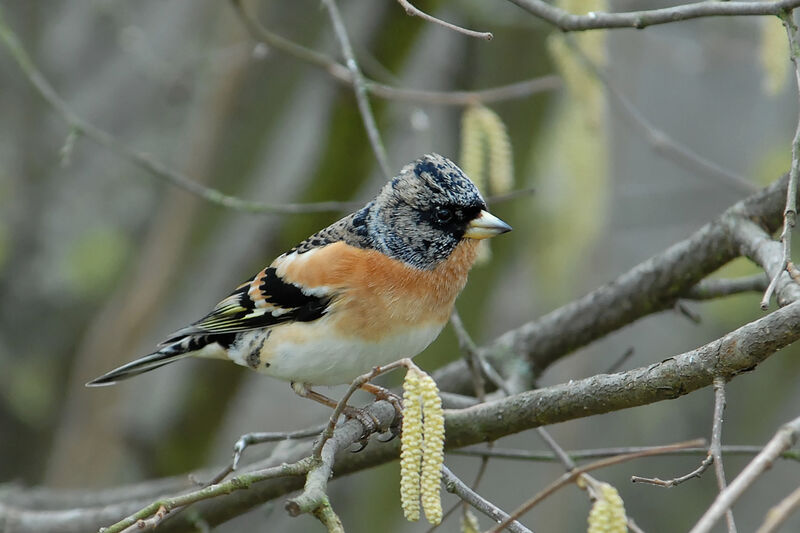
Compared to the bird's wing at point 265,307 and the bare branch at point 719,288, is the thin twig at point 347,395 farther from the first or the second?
the bare branch at point 719,288

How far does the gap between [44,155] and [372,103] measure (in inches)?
106

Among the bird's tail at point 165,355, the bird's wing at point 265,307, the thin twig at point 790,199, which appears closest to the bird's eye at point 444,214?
the bird's wing at point 265,307

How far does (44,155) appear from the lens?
20.2 feet

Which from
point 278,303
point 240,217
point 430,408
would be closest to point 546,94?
point 240,217

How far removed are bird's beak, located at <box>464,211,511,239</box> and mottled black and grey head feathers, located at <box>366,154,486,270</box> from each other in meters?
0.02

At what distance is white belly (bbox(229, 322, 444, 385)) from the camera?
3.17m

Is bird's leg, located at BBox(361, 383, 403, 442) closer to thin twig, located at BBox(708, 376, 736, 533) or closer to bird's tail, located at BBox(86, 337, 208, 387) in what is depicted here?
bird's tail, located at BBox(86, 337, 208, 387)

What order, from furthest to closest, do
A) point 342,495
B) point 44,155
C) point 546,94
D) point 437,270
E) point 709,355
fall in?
1. point 44,155
2. point 342,495
3. point 546,94
4. point 437,270
5. point 709,355

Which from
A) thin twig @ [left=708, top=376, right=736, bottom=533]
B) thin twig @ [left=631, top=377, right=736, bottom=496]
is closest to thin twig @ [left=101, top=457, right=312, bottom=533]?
thin twig @ [left=631, top=377, right=736, bottom=496]

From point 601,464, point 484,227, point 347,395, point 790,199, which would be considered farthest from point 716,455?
point 484,227

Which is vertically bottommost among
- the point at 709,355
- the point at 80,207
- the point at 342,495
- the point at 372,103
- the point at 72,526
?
the point at 342,495

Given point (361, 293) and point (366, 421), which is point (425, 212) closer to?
point (361, 293)

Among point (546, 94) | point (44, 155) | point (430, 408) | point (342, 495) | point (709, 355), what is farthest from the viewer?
point (44, 155)

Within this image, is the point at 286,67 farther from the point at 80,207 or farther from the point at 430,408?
the point at 430,408
